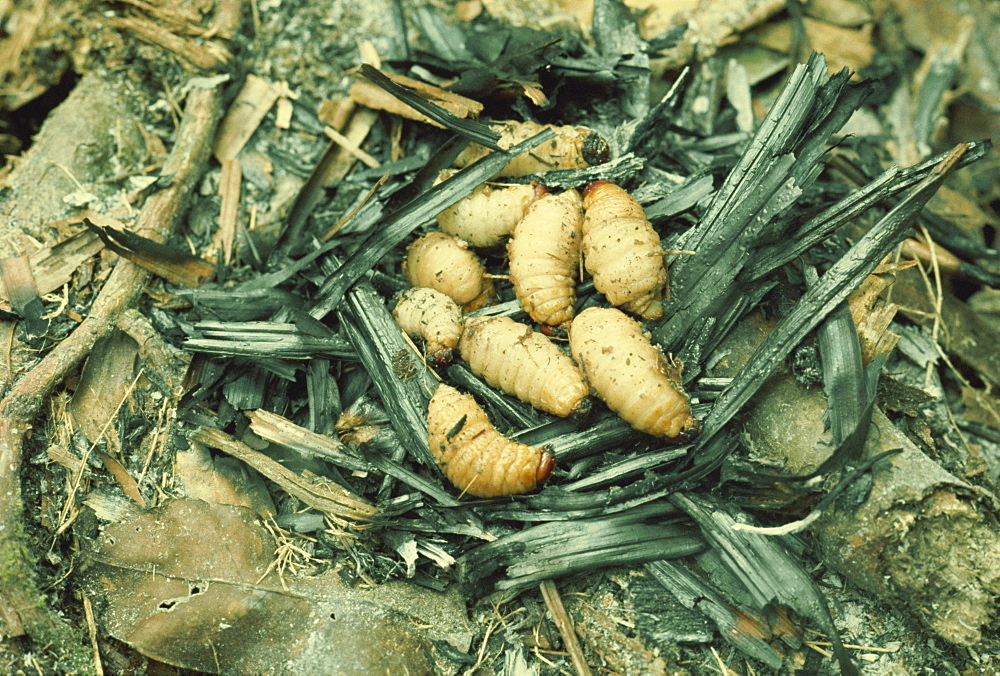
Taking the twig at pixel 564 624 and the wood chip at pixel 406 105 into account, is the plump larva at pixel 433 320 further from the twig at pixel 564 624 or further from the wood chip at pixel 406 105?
the twig at pixel 564 624


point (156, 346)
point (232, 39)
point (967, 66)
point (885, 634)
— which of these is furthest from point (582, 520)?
point (967, 66)

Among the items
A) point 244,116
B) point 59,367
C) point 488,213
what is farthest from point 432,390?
point 244,116

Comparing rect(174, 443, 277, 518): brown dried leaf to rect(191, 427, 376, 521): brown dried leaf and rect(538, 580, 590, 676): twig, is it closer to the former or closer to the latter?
rect(191, 427, 376, 521): brown dried leaf

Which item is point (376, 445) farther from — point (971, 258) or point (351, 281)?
point (971, 258)

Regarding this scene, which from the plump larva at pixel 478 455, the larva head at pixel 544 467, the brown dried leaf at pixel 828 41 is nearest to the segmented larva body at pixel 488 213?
the plump larva at pixel 478 455

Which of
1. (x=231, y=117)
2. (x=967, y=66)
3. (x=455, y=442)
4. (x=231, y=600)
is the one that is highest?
(x=967, y=66)

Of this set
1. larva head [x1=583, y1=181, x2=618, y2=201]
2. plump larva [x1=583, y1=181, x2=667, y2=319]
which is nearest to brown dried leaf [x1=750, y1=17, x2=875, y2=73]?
larva head [x1=583, y1=181, x2=618, y2=201]
